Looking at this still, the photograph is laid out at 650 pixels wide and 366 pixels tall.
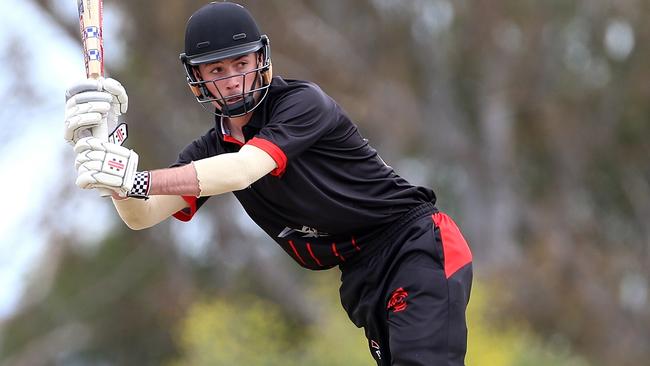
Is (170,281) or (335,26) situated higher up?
(335,26)

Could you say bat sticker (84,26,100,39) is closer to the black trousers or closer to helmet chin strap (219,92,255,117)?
helmet chin strap (219,92,255,117)

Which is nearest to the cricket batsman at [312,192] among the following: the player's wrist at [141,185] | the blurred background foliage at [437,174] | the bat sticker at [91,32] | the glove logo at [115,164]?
the player's wrist at [141,185]

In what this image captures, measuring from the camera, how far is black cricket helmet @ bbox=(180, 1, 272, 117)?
5.79 meters

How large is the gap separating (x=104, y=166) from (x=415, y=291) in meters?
1.71

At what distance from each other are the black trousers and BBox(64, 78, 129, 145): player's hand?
1.63 m

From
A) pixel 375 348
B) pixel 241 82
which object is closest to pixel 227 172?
A: pixel 241 82

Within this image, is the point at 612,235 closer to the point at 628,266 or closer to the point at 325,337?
the point at 628,266

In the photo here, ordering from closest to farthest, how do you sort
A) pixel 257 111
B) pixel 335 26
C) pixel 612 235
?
1. pixel 257 111
2. pixel 335 26
3. pixel 612 235

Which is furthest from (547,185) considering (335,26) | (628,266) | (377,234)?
(377,234)

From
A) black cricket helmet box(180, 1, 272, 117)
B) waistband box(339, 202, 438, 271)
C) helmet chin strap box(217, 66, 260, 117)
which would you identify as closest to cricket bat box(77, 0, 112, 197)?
black cricket helmet box(180, 1, 272, 117)

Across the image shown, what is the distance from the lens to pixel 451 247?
6133 mm

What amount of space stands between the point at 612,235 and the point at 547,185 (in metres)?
2.64

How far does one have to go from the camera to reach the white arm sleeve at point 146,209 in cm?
612

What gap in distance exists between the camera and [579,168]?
28.8 metres
